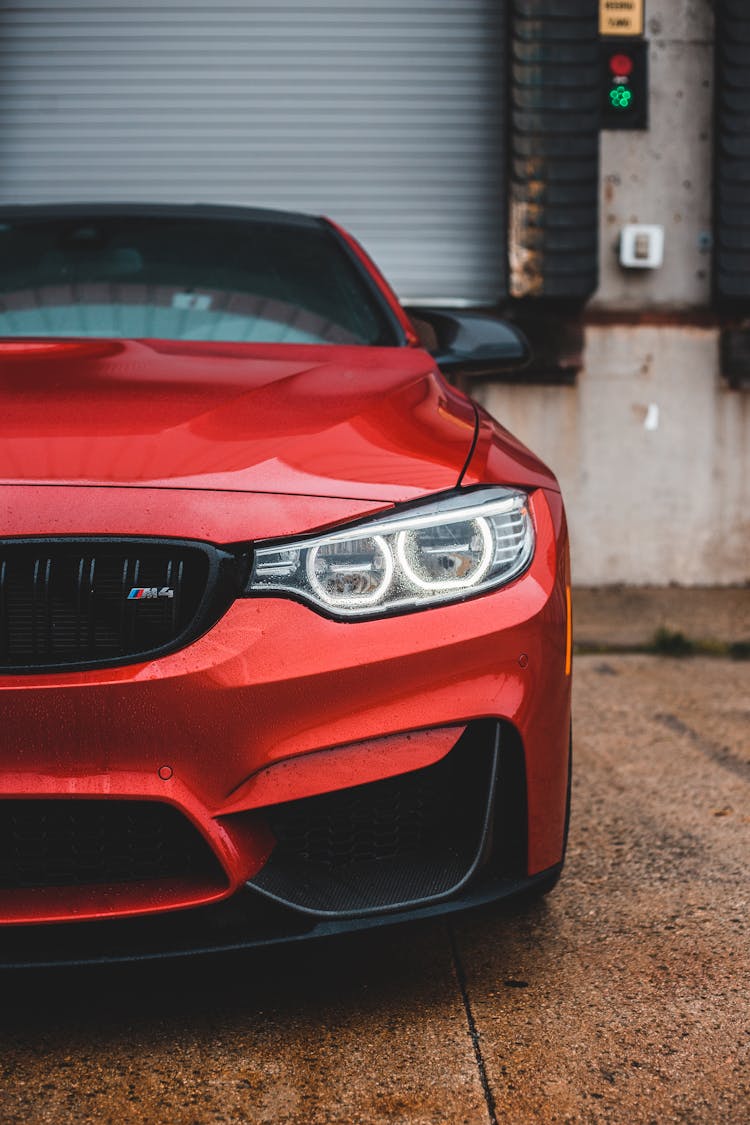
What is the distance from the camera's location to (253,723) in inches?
60.7

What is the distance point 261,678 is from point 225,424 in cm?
44

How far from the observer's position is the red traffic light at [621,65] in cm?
604

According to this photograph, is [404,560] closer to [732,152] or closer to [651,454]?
[651,454]

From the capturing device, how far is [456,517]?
5.57ft

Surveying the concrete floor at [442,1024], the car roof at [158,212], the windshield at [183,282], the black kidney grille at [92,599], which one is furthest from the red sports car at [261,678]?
the car roof at [158,212]

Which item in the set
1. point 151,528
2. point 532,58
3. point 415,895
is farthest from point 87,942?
point 532,58

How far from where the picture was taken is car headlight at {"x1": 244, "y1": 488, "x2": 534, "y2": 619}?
63.2 inches

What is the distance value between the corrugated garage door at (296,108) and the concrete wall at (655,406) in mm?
665

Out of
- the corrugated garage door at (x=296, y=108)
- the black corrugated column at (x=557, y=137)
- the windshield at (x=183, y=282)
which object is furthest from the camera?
the corrugated garage door at (x=296, y=108)

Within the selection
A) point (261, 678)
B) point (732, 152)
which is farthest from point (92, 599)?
point (732, 152)

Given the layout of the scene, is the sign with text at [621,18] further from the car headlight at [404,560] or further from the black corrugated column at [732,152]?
the car headlight at [404,560]

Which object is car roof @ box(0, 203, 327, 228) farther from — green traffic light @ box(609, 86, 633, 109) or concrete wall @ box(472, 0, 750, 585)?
green traffic light @ box(609, 86, 633, 109)

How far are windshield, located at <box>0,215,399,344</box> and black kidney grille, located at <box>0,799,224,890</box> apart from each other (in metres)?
1.27

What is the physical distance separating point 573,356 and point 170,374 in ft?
14.1
